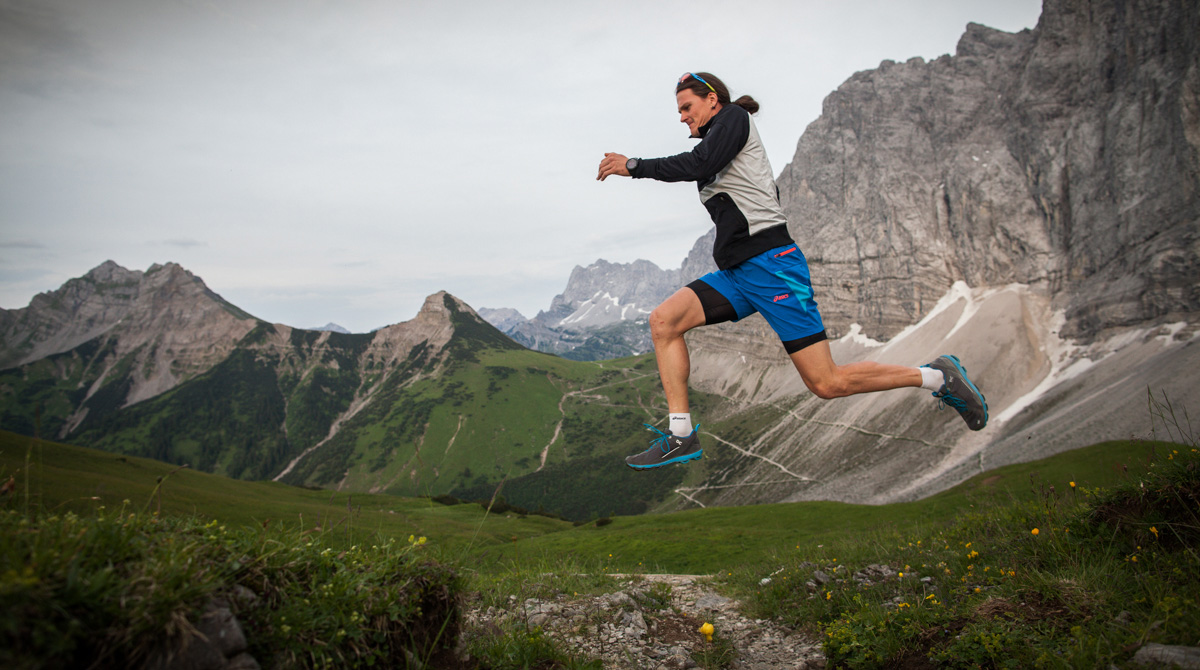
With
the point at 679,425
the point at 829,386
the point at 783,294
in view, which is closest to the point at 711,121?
the point at 783,294

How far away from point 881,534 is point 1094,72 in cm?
18725

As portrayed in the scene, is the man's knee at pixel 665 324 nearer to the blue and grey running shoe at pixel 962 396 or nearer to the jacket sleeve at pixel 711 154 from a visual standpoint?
the jacket sleeve at pixel 711 154

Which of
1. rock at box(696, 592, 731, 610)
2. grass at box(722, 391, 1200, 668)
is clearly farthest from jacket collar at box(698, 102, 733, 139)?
rock at box(696, 592, 731, 610)

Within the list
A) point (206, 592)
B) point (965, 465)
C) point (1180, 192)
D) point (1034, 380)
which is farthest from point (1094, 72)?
point (206, 592)

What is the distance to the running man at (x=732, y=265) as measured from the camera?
6156mm

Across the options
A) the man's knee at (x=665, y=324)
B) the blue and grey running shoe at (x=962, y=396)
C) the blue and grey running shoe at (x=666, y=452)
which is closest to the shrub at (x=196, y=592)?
the blue and grey running shoe at (x=666, y=452)

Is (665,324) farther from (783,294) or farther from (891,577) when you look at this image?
(891,577)

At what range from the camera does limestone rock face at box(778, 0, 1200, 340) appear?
110 metres

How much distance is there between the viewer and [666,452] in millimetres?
6406

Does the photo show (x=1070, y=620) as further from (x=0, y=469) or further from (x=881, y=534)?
(x=0, y=469)

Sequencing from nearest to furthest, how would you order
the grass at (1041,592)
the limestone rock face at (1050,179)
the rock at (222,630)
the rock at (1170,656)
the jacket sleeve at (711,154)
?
1. the rock at (222,630)
2. the rock at (1170,656)
3. the grass at (1041,592)
4. the jacket sleeve at (711,154)
5. the limestone rock face at (1050,179)

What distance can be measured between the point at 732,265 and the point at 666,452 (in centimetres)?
233

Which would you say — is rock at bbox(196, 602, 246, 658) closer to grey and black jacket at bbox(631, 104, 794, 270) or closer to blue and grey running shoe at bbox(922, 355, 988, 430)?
grey and black jacket at bbox(631, 104, 794, 270)

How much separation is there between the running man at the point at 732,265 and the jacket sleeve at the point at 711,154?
11mm
